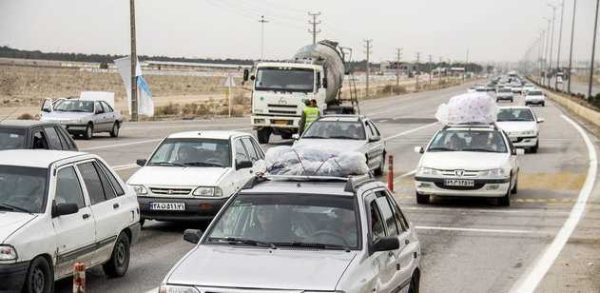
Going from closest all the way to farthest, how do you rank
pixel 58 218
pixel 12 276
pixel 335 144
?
pixel 12 276 < pixel 58 218 < pixel 335 144

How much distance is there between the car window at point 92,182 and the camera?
9.45 meters

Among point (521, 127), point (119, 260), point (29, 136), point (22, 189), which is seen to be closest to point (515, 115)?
point (521, 127)

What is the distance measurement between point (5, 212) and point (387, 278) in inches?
140

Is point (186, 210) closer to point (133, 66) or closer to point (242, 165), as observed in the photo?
point (242, 165)

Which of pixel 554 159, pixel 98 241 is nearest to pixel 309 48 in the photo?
pixel 554 159

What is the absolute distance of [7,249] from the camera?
7676 millimetres

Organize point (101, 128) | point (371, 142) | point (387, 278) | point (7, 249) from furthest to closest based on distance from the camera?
point (101, 128)
point (371, 142)
point (7, 249)
point (387, 278)

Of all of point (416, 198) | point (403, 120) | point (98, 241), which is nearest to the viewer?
point (98, 241)

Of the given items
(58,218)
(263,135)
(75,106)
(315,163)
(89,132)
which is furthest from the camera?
(263,135)

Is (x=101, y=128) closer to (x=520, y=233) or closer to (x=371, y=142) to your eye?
(x=371, y=142)

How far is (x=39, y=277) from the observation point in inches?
319

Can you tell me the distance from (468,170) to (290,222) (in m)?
10.7

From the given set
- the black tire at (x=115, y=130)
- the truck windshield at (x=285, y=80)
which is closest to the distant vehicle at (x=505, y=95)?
the truck windshield at (x=285, y=80)

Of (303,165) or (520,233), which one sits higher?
(303,165)
